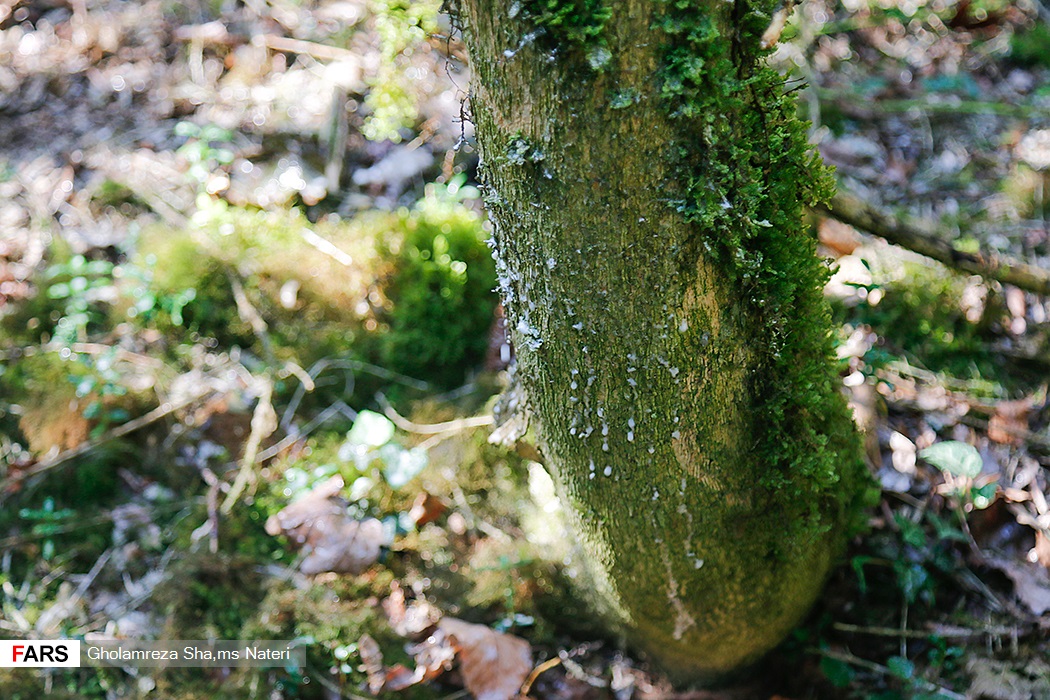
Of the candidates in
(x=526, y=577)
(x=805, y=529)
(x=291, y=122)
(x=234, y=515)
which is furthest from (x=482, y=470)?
(x=291, y=122)

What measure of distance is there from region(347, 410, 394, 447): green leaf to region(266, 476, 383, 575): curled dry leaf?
0.25 meters

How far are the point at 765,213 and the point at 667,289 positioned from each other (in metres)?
0.25

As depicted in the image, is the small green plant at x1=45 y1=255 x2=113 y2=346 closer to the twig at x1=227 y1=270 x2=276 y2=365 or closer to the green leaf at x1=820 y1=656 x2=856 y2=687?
the twig at x1=227 y1=270 x2=276 y2=365

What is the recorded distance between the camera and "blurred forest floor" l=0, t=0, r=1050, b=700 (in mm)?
2303

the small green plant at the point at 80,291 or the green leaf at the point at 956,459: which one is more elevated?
the green leaf at the point at 956,459

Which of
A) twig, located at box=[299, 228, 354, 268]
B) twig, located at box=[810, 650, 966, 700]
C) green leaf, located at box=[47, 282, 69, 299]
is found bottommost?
twig, located at box=[810, 650, 966, 700]

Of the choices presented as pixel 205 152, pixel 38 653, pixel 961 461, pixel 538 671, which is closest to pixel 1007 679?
pixel 961 461

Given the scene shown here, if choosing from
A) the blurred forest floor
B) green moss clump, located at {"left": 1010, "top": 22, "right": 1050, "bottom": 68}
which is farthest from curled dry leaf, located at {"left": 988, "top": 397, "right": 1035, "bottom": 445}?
green moss clump, located at {"left": 1010, "top": 22, "right": 1050, "bottom": 68}

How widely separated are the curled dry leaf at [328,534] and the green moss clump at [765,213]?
4.90ft

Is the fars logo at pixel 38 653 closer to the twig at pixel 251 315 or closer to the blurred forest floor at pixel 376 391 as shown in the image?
the blurred forest floor at pixel 376 391

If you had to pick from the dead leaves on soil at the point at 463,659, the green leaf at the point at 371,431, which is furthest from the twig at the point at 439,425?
the dead leaves on soil at the point at 463,659

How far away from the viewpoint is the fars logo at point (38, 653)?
235cm

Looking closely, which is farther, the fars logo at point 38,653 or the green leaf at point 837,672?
the fars logo at point 38,653

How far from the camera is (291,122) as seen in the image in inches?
167
